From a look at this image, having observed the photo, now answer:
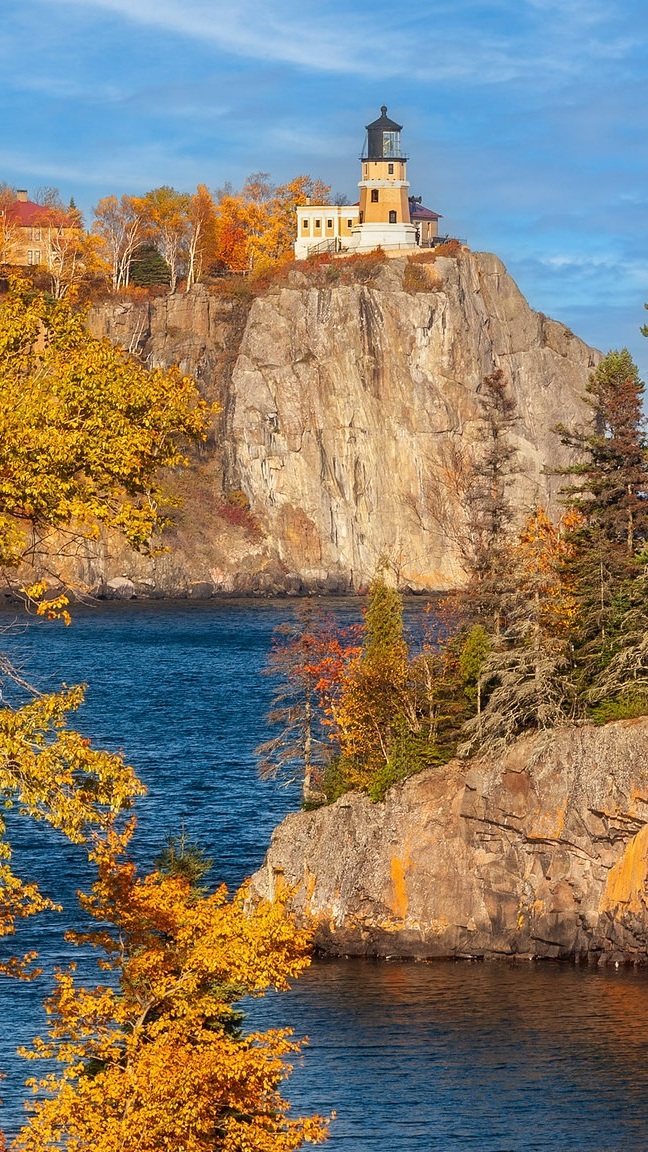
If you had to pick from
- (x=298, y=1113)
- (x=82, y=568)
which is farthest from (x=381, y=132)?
(x=298, y=1113)

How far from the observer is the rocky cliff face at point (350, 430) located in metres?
174

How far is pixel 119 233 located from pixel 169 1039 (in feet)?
602

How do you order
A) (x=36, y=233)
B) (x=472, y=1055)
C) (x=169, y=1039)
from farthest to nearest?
(x=36, y=233)
(x=472, y=1055)
(x=169, y=1039)

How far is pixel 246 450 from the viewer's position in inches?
7057

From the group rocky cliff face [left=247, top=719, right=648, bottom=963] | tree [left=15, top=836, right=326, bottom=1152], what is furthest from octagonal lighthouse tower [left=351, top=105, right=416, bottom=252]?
tree [left=15, top=836, right=326, bottom=1152]

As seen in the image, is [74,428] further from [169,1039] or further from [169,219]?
[169,219]

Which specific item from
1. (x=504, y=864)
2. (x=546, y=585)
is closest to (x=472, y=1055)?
(x=504, y=864)

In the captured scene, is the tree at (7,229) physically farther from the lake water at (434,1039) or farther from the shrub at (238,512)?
the lake water at (434,1039)

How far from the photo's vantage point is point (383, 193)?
586 feet

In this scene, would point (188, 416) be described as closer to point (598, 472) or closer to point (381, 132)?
point (598, 472)

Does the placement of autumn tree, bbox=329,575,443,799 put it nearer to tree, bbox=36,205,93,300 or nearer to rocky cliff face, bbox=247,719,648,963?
rocky cliff face, bbox=247,719,648,963

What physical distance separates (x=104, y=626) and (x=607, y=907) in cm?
10327

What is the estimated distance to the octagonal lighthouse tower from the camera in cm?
17812

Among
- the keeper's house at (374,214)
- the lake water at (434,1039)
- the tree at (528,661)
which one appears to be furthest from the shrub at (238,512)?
the tree at (528,661)
